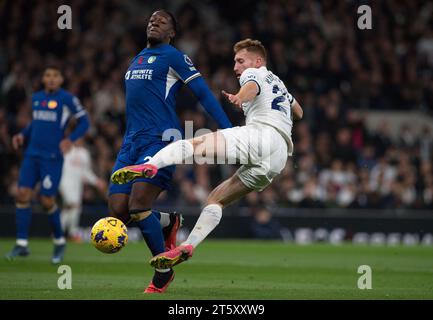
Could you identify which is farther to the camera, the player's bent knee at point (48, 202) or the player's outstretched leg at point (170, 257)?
the player's bent knee at point (48, 202)

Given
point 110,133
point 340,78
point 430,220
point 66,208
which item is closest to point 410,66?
point 340,78

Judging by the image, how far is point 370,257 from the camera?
14.6 metres

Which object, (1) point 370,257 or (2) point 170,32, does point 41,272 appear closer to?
(2) point 170,32

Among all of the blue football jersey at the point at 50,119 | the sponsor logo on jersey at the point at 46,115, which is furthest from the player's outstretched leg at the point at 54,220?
the sponsor logo on jersey at the point at 46,115

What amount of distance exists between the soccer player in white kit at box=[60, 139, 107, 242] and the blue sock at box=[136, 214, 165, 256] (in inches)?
373

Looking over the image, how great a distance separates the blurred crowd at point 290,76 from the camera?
1931 cm

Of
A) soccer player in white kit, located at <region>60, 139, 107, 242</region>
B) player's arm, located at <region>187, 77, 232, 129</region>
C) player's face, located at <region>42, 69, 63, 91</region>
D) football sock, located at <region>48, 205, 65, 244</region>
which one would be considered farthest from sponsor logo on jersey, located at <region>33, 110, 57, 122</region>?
soccer player in white kit, located at <region>60, 139, 107, 242</region>

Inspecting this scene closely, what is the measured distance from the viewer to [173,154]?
7832 mm

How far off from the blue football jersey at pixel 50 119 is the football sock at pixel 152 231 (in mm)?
4371

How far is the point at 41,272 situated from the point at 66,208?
7.21 m

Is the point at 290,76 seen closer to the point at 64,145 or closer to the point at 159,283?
the point at 64,145

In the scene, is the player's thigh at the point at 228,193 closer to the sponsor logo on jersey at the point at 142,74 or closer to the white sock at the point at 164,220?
the white sock at the point at 164,220

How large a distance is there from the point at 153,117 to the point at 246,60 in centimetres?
108

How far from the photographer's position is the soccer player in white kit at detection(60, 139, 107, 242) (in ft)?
58.1
